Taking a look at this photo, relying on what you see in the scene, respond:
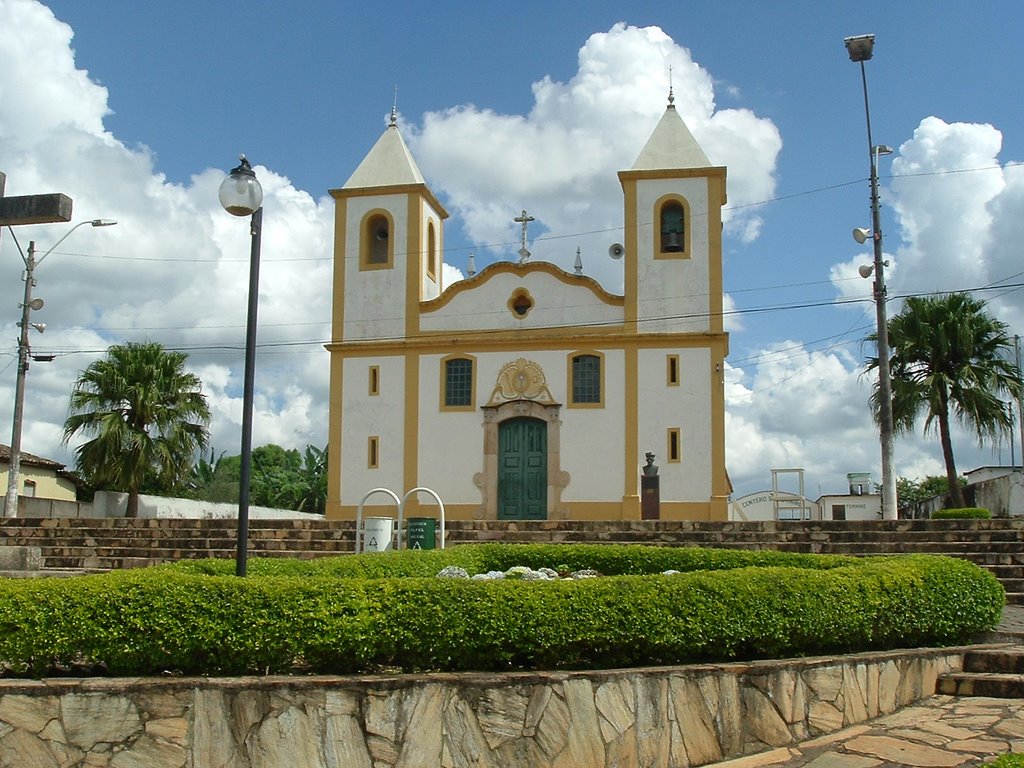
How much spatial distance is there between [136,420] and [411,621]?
68.2 feet

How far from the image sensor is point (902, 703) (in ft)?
25.0

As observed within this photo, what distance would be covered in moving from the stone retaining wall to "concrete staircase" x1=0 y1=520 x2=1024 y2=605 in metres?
10.8

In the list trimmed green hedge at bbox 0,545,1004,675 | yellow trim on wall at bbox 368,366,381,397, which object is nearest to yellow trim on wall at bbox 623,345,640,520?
yellow trim on wall at bbox 368,366,381,397

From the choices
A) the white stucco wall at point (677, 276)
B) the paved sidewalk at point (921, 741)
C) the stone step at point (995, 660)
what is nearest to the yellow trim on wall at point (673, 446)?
the white stucco wall at point (677, 276)

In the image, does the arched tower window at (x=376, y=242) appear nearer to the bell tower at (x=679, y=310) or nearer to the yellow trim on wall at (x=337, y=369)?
the yellow trim on wall at (x=337, y=369)

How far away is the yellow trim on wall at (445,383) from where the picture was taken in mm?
24203

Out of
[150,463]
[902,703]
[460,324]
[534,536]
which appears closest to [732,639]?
[902,703]

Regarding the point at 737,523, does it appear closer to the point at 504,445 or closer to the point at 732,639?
the point at 504,445

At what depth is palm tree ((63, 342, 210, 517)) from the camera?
2464cm

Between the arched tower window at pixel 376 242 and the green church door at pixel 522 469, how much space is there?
17.1 feet

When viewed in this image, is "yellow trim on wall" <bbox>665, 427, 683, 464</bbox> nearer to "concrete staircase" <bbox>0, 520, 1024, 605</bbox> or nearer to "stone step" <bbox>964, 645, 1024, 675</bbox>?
"concrete staircase" <bbox>0, 520, 1024, 605</bbox>

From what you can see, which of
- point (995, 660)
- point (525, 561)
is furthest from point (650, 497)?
point (995, 660)

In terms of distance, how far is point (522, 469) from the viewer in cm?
2377

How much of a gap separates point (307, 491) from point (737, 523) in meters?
33.8
